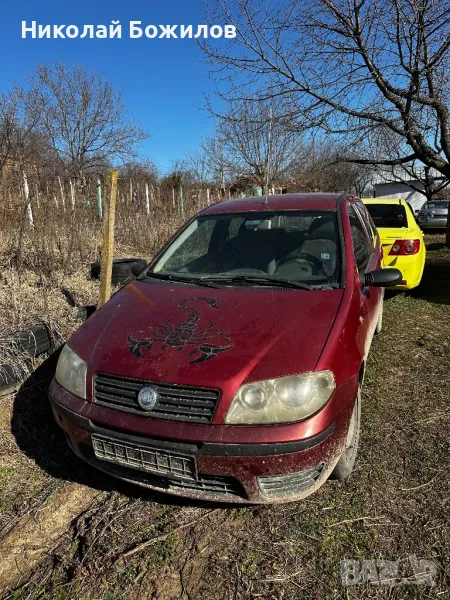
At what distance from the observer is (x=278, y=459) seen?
6.40ft

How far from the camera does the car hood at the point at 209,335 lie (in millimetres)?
2078

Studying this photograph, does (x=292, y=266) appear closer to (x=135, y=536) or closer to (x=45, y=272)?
(x=135, y=536)

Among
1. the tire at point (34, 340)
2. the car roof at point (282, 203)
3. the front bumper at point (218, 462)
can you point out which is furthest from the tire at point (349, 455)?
the tire at point (34, 340)

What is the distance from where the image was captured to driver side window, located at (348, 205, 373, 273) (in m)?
3.22

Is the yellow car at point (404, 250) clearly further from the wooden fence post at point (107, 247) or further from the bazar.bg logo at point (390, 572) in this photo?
the bazar.bg logo at point (390, 572)

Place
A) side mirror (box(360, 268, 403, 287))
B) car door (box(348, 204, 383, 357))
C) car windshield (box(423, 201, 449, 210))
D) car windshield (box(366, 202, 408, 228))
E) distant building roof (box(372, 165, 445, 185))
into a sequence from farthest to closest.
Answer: distant building roof (box(372, 165, 445, 185)) → car windshield (box(423, 201, 449, 210)) → car windshield (box(366, 202, 408, 228)) → side mirror (box(360, 268, 403, 287)) → car door (box(348, 204, 383, 357))

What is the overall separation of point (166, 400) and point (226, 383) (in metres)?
0.32

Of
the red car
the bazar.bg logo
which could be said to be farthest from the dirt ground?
the red car

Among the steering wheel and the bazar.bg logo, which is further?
the steering wheel

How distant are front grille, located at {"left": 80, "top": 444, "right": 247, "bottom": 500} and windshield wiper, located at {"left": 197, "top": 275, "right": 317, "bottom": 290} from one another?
130 centimetres

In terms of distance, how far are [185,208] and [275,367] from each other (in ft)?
33.9

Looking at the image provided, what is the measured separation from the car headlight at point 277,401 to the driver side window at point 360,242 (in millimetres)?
1372

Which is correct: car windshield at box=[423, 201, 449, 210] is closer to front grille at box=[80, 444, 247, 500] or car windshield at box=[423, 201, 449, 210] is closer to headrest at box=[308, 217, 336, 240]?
headrest at box=[308, 217, 336, 240]

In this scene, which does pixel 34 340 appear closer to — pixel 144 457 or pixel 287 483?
pixel 144 457
